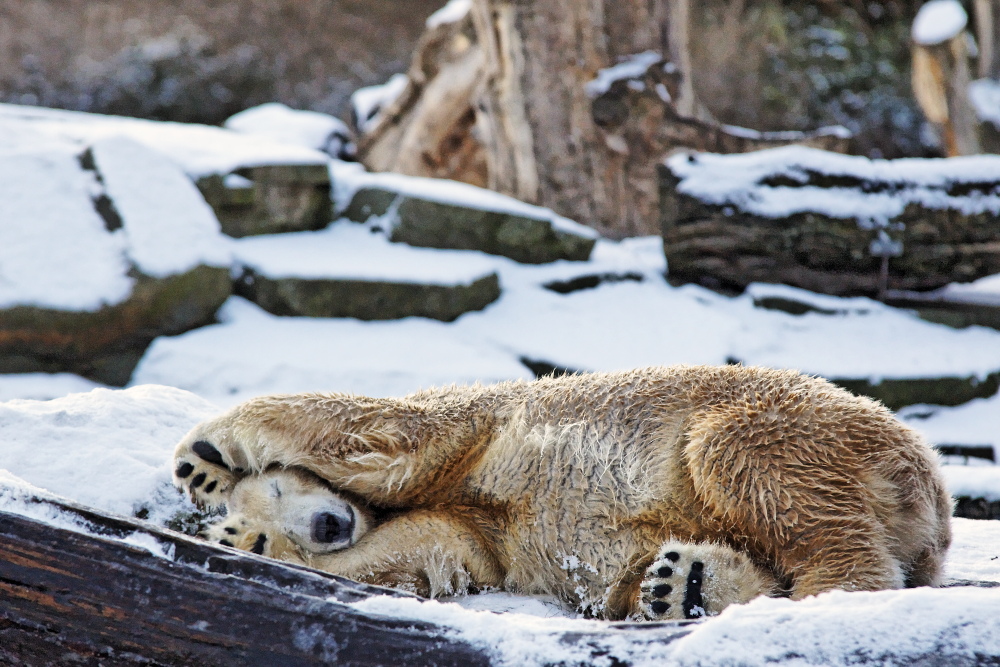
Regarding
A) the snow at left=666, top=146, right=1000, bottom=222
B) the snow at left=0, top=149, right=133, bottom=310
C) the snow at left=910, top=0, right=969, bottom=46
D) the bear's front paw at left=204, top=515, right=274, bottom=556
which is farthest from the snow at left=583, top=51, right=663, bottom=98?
the bear's front paw at left=204, top=515, right=274, bottom=556

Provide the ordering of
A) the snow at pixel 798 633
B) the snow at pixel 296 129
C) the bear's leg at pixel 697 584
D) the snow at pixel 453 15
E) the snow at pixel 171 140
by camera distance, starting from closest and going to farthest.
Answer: the snow at pixel 798 633 < the bear's leg at pixel 697 584 < the snow at pixel 171 140 < the snow at pixel 453 15 < the snow at pixel 296 129

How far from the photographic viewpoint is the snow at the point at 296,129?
10.5m

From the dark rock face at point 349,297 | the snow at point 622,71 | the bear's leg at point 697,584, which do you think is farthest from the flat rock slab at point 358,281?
the bear's leg at point 697,584

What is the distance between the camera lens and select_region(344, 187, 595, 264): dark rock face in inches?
267

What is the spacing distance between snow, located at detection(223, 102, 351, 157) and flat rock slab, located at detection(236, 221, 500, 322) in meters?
4.21

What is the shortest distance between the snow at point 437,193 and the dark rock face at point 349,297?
960mm

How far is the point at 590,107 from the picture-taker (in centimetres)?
803

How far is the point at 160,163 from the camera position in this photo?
6043 millimetres

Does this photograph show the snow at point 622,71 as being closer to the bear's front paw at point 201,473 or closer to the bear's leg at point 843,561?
the bear's front paw at point 201,473

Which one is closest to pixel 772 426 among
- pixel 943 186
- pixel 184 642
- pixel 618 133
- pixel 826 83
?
pixel 184 642

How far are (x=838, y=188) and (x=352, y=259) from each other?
380 cm

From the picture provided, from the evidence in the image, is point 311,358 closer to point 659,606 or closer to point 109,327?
point 109,327

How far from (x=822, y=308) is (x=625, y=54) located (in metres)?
3.13

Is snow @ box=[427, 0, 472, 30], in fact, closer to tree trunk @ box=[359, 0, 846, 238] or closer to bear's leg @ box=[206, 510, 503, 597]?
tree trunk @ box=[359, 0, 846, 238]
